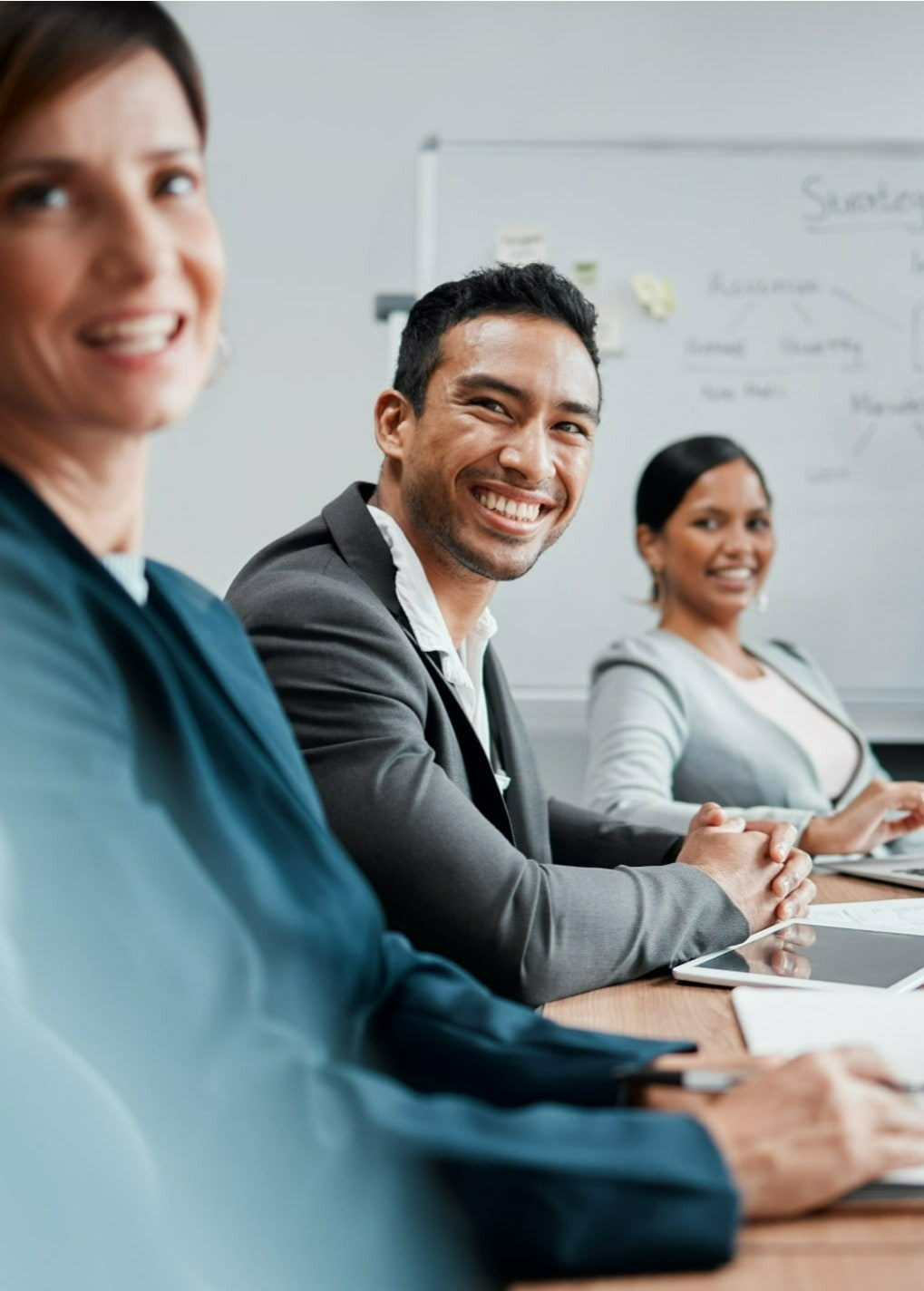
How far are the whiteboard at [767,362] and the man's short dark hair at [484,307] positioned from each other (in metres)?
1.28

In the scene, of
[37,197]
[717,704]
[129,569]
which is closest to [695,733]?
[717,704]

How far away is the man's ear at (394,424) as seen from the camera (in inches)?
61.0

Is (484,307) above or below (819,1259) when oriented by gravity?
above

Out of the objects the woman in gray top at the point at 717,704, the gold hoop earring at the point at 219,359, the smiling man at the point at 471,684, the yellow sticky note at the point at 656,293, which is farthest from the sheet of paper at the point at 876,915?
the yellow sticky note at the point at 656,293

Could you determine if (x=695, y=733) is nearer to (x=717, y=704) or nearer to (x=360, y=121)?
(x=717, y=704)

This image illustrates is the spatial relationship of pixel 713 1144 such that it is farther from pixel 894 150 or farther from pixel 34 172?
pixel 894 150

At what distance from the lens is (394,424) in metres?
1.57

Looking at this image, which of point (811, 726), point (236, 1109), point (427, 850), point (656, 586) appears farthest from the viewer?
point (656, 586)

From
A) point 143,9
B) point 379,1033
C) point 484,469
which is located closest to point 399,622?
point 484,469

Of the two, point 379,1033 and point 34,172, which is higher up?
point 34,172

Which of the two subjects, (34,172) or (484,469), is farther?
(484,469)

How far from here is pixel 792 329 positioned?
111 inches

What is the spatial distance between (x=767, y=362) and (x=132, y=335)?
233 centimetres

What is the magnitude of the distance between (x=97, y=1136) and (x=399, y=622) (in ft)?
2.55
